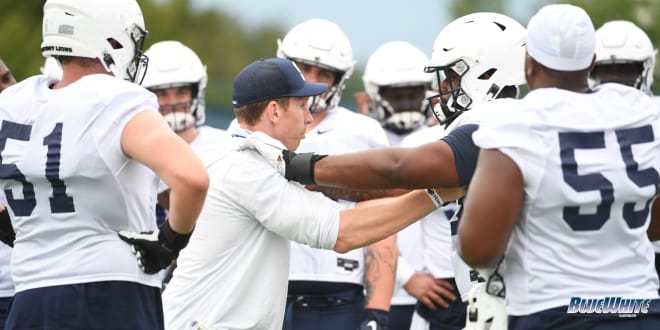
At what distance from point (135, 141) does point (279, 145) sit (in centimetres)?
95

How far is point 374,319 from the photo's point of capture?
6.58m

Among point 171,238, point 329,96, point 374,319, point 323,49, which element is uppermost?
point 171,238

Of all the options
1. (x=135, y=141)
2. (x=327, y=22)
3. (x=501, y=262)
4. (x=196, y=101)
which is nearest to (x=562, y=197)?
(x=501, y=262)

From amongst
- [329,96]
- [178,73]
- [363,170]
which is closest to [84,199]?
[363,170]

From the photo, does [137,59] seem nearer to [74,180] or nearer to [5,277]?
[74,180]

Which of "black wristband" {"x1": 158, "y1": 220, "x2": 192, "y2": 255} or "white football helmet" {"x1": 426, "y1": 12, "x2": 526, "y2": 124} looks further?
"white football helmet" {"x1": 426, "y1": 12, "x2": 526, "y2": 124}

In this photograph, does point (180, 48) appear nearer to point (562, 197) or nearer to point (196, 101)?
point (196, 101)

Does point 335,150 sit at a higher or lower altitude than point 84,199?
lower

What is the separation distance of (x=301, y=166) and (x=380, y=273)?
200cm

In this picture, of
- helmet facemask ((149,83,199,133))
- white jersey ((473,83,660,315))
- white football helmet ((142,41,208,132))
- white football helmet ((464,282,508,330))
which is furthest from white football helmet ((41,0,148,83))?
white football helmet ((142,41,208,132))

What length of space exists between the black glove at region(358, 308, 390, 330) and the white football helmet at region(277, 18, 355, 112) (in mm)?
1494

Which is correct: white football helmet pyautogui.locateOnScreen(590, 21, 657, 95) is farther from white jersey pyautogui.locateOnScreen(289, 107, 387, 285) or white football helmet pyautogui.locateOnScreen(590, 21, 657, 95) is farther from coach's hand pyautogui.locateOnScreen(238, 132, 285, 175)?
coach's hand pyautogui.locateOnScreen(238, 132, 285, 175)

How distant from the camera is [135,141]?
4.36 m

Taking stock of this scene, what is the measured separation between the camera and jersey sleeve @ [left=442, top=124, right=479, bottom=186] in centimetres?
454
